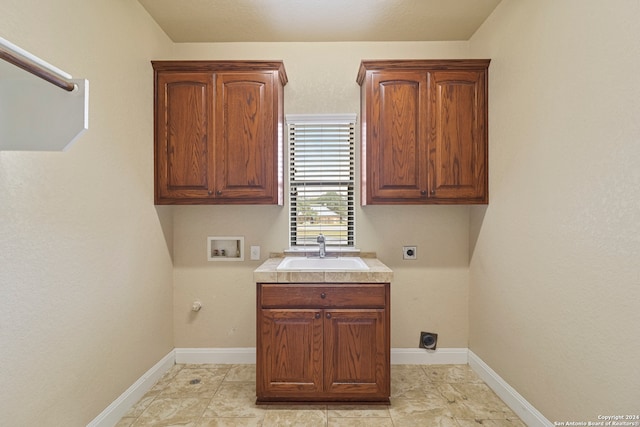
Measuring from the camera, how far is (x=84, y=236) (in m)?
1.76

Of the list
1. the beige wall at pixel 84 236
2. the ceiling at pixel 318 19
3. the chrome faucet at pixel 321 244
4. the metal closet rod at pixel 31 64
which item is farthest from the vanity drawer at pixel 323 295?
the ceiling at pixel 318 19

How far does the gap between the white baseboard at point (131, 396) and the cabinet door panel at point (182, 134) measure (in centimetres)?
136

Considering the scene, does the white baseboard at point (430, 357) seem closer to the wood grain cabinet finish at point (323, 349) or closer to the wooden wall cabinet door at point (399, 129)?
the wood grain cabinet finish at point (323, 349)

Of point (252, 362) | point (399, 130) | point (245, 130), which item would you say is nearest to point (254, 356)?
point (252, 362)

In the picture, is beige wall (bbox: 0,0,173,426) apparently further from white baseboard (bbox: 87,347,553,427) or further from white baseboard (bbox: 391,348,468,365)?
white baseboard (bbox: 391,348,468,365)

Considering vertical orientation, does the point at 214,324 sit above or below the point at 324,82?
below

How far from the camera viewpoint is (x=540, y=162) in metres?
1.88

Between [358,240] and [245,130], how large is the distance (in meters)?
1.28

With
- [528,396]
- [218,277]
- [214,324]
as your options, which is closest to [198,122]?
[218,277]

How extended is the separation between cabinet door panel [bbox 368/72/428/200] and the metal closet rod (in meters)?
1.83

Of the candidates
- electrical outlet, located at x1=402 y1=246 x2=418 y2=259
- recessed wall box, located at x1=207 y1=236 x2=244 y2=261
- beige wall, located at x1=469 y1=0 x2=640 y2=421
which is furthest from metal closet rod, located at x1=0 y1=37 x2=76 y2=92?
electrical outlet, located at x1=402 y1=246 x2=418 y2=259

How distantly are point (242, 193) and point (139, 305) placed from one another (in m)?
1.05

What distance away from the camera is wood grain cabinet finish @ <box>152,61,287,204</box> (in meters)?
2.46

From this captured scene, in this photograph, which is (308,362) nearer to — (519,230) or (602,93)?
(519,230)
